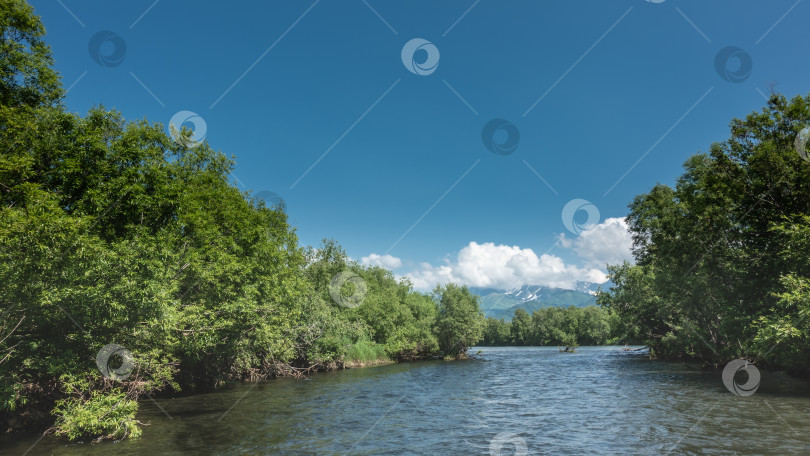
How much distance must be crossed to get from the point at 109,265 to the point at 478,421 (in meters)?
18.8

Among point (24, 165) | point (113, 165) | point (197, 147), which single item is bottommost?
point (24, 165)

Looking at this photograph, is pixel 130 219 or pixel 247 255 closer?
pixel 130 219

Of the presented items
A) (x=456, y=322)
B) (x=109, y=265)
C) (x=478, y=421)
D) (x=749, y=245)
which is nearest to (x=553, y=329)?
(x=456, y=322)

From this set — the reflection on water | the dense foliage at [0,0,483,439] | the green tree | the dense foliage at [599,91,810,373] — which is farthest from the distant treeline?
the dense foliage at [0,0,483,439]

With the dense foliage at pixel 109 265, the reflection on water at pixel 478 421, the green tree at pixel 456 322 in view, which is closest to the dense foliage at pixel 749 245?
the reflection on water at pixel 478 421

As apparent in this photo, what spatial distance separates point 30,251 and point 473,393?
92.7ft

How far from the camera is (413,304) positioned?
87.2 meters

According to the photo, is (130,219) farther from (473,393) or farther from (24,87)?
(473,393)

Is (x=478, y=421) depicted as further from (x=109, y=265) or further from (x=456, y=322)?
(x=456, y=322)

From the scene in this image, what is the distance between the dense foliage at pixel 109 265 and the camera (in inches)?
658

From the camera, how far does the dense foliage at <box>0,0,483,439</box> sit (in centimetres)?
1670

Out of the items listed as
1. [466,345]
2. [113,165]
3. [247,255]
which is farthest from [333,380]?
[466,345]

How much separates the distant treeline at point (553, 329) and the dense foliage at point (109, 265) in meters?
145

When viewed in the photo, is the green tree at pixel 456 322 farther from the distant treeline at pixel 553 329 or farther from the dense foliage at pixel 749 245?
the distant treeline at pixel 553 329
